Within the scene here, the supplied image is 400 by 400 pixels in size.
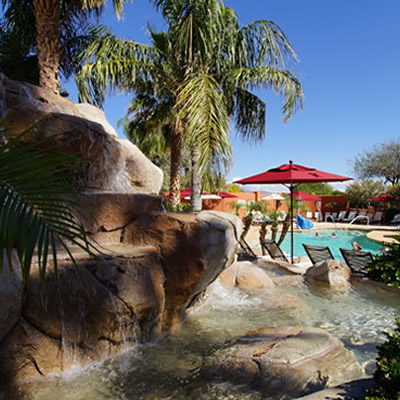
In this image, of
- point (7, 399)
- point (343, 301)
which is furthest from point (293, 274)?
point (7, 399)

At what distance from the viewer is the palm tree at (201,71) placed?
8094 millimetres

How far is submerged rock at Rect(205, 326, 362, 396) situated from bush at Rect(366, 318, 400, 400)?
0.94 meters

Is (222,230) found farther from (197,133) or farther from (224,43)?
(224,43)

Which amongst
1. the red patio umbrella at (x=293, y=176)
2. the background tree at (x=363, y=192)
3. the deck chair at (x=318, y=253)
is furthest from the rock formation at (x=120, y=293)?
the background tree at (x=363, y=192)

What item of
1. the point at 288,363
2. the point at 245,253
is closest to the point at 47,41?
the point at 245,253

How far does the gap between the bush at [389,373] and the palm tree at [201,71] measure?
5.62 meters

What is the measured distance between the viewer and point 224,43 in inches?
434

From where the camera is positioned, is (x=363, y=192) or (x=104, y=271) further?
(x=363, y=192)

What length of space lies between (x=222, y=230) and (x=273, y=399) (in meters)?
2.16

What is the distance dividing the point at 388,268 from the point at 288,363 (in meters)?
4.41

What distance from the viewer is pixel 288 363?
336 centimetres

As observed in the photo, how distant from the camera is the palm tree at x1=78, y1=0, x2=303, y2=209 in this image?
8.09 metres

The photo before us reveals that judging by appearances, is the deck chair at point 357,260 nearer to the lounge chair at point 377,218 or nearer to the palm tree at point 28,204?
the palm tree at point 28,204

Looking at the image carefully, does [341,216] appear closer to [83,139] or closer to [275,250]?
[275,250]
